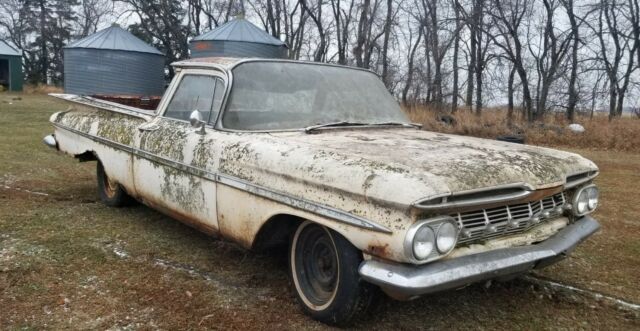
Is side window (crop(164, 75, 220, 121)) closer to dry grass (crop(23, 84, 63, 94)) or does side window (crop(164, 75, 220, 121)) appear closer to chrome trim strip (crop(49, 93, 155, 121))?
chrome trim strip (crop(49, 93, 155, 121))

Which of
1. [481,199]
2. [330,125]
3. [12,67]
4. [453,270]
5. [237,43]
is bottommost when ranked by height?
[453,270]

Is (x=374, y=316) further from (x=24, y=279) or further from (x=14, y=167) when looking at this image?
(x=14, y=167)

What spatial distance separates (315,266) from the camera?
3256 mm

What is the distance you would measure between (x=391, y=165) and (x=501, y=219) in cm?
69

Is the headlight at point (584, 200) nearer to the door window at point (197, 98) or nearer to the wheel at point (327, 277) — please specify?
the wheel at point (327, 277)

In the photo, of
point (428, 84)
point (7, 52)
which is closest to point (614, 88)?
point (428, 84)

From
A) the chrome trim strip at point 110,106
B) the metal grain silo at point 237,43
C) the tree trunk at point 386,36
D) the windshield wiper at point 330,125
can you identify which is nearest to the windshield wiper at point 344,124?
the windshield wiper at point 330,125

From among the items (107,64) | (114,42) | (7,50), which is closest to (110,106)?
(107,64)

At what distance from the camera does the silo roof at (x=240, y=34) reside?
71.7 feet

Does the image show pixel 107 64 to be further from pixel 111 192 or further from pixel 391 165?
pixel 391 165

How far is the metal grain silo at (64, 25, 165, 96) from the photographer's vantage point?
2438 cm

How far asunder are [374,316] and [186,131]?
6.59 feet

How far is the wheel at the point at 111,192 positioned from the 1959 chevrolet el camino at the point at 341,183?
0.42m

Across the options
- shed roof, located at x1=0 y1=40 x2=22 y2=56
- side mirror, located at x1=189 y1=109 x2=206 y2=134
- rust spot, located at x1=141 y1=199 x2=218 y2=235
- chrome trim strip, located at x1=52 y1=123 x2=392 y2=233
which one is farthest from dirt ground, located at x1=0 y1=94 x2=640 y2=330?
shed roof, located at x1=0 y1=40 x2=22 y2=56
